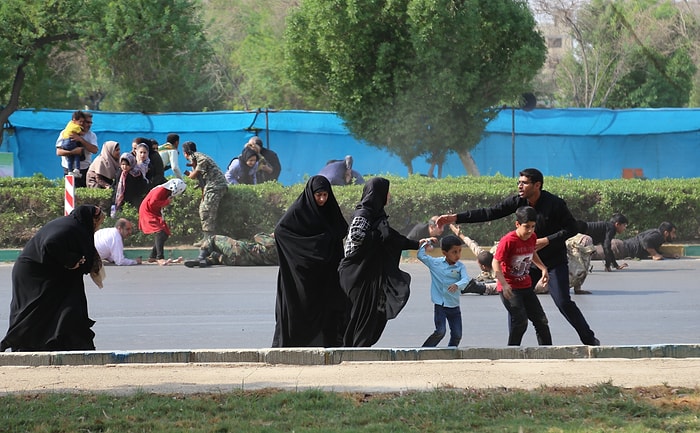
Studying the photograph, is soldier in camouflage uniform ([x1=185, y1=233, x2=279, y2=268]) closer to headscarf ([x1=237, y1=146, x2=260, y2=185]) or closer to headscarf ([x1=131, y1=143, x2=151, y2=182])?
headscarf ([x1=131, y1=143, x2=151, y2=182])

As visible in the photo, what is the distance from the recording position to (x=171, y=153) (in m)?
19.1

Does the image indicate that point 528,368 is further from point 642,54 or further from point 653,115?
point 642,54

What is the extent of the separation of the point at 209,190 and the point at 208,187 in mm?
69

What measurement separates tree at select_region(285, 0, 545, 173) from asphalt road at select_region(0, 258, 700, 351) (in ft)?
21.3

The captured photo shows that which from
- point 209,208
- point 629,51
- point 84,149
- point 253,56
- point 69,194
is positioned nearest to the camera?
point 209,208

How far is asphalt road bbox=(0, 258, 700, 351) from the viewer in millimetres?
9719

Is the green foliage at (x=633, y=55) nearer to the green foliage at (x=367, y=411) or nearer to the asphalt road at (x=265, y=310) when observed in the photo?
the asphalt road at (x=265, y=310)

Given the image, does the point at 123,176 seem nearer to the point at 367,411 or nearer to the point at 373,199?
the point at 373,199

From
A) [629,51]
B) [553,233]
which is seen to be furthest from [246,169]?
[629,51]

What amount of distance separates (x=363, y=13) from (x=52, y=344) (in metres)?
13.4

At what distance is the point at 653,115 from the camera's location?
85.0ft

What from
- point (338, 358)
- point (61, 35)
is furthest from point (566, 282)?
point (61, 35)

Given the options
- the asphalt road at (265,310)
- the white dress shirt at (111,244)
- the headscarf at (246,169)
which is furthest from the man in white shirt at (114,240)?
the headscarf at (246,169)

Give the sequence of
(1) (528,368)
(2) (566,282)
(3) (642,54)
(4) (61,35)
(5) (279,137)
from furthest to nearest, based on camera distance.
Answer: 1. (3) (642,54)
2. (5) (279,137)
3. (4) (61,35)
4. (2) (566,282)
5. (1) (528,368)
